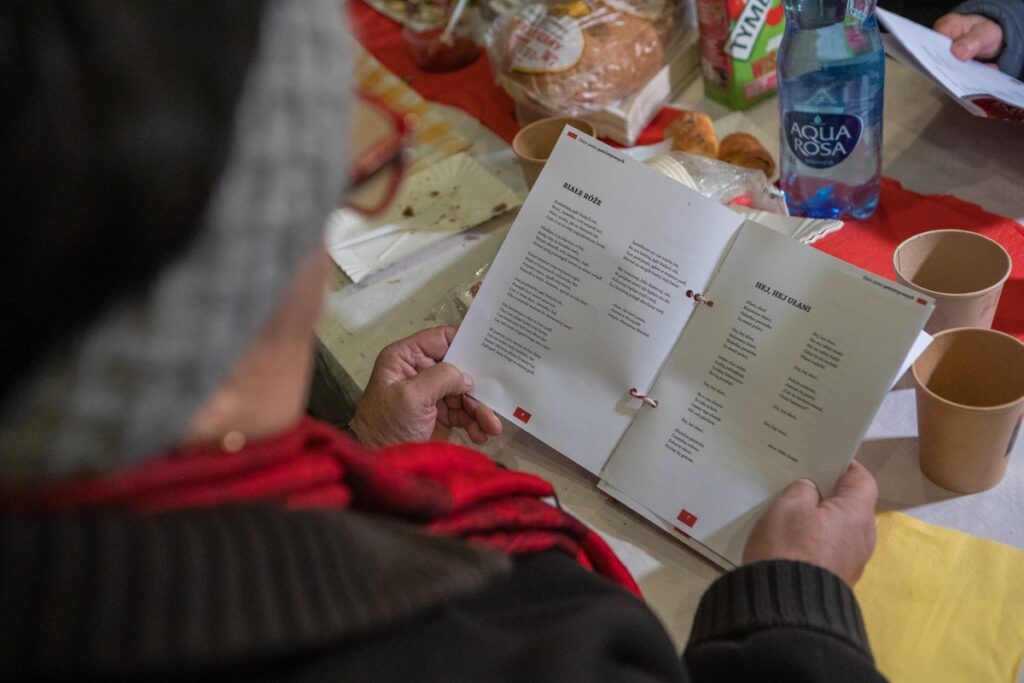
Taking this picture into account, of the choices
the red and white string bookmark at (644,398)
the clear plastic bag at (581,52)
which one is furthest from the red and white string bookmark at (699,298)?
the clear plastic bag at (581,52)

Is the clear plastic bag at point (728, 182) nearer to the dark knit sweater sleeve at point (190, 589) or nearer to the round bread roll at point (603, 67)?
the round bread roll at point (603, 67)

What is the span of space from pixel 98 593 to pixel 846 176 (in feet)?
3.16

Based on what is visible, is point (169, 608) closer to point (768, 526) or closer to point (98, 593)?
point (98, 593)

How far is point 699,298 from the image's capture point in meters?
0.84

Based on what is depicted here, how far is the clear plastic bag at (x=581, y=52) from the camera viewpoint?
1.32 meters

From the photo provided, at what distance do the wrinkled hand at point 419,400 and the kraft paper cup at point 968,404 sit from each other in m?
0.41

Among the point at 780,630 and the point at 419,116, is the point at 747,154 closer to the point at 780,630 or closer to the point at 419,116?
the point at 419,116

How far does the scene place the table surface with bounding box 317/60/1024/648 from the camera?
0.80 m

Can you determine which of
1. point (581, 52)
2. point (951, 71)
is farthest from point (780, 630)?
point (581, 52)

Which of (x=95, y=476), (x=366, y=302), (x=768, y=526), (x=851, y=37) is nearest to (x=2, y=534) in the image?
(x=95, y=476)

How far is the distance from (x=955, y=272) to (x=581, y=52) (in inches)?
25.8

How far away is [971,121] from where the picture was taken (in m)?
1.24

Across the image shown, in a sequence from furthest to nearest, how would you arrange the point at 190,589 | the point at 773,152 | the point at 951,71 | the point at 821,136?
the point at 773,152 < the point at 951,71 < the point at 821,136 < the point at 190,589

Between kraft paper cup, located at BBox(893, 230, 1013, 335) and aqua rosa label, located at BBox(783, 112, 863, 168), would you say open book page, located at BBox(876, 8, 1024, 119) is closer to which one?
aqua rosa label, located at BBox(783, 112, 863, 168)
